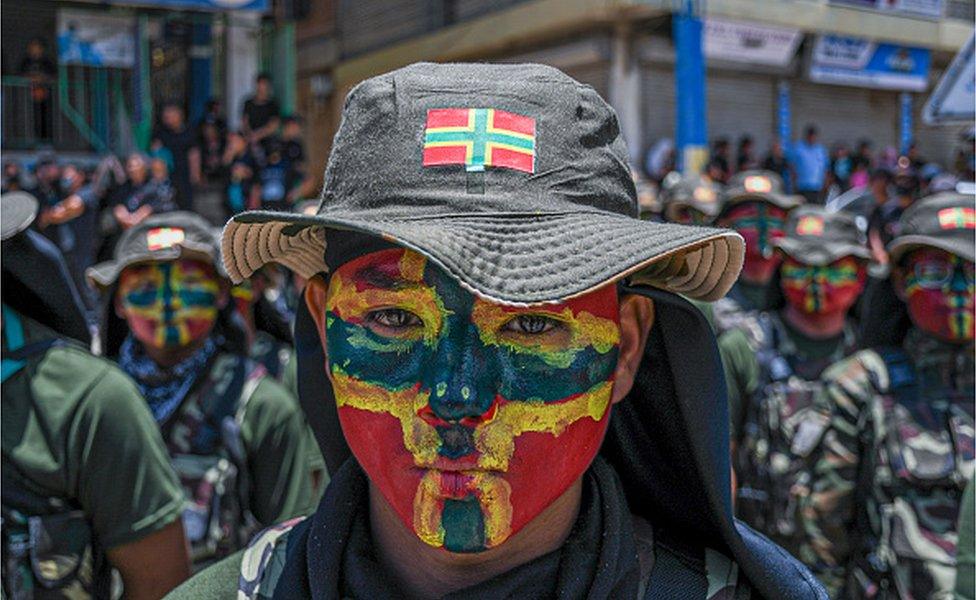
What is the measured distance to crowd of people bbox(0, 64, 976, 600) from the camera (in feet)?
5.35

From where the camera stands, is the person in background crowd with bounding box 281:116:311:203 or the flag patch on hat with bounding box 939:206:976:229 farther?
the person in background crowd with bounding box 281:116:311:203

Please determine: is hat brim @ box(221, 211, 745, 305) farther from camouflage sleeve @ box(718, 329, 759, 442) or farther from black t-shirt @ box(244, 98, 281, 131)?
black t-shirt @ box(244, 98, 281, 131)

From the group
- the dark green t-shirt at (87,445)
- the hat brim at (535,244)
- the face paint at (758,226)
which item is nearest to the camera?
the hat brim at (535,244)

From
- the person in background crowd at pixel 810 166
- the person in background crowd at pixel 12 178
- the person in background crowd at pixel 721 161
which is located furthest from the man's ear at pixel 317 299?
the person in background crowd at pixel 810 166

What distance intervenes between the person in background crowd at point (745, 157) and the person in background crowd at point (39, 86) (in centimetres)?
1013

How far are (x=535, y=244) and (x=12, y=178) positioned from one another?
525 inches

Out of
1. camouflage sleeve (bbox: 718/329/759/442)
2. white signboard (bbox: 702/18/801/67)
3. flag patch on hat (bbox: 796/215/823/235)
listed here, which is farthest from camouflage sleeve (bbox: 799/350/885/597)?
white signboard (bbox: 702/18/801/67)

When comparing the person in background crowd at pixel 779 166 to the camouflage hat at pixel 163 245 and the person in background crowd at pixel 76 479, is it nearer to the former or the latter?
the camouflage hat at pixel 163 245

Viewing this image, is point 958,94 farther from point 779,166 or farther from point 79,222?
point 779,166

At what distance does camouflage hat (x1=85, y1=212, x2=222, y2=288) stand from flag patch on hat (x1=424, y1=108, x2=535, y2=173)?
3556 millimetres

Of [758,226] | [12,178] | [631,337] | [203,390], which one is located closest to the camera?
[631,337]

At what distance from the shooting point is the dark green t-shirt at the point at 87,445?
296 centimetres

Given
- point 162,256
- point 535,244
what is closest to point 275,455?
point 162,256

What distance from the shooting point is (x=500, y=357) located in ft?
5.38
